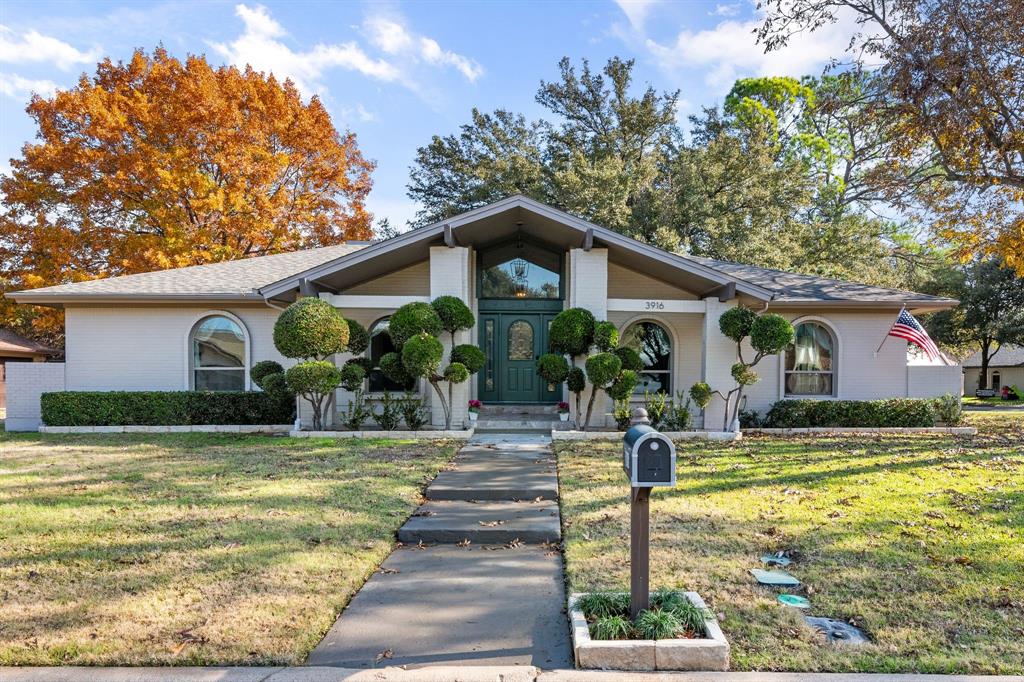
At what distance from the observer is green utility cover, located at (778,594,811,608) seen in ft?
13.1

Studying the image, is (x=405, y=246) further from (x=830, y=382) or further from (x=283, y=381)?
A: (x=830, y=382)

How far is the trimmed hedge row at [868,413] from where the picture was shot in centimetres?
1276

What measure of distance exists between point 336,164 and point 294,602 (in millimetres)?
22977

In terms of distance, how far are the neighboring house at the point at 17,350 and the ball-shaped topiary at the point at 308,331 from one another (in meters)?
16.3

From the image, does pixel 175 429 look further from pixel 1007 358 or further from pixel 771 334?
pixel 1007 358

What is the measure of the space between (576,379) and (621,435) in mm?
1353

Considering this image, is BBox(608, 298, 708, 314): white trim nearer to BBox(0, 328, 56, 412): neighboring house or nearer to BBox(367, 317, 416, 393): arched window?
BBox(367, 317, 416, 393): arched window

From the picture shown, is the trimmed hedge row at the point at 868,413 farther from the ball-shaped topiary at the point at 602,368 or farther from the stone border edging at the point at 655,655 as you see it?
the stone border edging at the point at 655,655

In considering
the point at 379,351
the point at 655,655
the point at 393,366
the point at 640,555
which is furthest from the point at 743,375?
the point at 655,655

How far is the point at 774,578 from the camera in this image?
4441mm

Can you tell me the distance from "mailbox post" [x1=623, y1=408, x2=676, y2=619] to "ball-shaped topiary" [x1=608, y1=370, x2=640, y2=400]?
757cm

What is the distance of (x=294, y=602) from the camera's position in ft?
13.1

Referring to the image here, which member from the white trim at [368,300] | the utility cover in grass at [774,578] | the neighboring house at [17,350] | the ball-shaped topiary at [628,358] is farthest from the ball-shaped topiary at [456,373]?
the neighboring house at [17,350]

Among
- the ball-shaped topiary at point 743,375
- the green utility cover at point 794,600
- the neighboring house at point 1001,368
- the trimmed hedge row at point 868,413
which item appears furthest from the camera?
the neighboring house at point 1001,368
